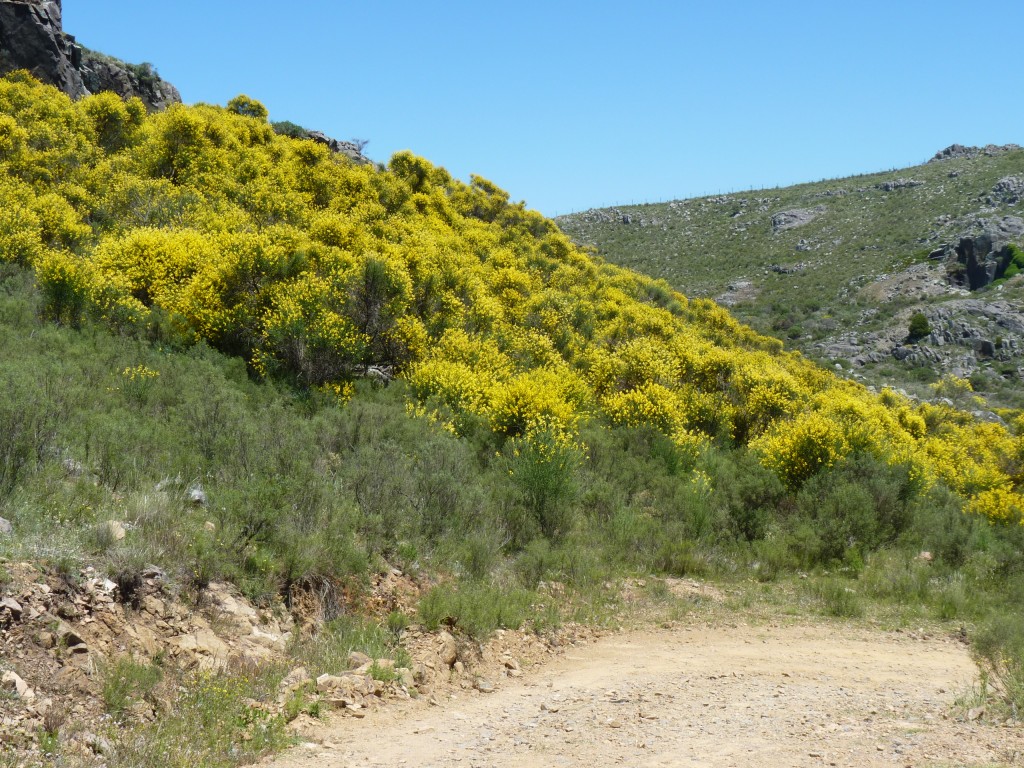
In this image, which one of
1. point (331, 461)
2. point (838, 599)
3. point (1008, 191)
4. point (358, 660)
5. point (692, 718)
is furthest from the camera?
point (1008, 191)

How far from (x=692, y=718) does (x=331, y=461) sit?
5.86 meters

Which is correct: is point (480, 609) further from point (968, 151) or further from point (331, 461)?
point (968, 151)

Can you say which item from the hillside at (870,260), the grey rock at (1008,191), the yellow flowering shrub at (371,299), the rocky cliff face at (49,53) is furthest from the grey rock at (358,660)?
the grey rock at (1008,191)

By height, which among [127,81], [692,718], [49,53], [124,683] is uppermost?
[127,81]

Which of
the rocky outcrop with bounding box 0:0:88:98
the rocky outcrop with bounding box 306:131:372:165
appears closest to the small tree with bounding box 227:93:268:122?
the rocky outcrop with bounding box 306:131:372:165

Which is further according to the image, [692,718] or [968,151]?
[968,151]

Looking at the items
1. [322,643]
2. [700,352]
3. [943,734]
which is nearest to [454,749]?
[322,643]

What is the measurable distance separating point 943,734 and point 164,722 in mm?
5339

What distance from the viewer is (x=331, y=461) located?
964 centimetres

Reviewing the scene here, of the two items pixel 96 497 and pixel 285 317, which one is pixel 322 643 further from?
pixel 285 317

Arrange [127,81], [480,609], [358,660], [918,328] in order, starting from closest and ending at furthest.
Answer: [358,660]
[480,609]
[127,81]
[918,328]

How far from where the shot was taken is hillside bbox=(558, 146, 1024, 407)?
48.2m

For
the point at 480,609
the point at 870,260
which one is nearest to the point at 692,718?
the point at 480,609

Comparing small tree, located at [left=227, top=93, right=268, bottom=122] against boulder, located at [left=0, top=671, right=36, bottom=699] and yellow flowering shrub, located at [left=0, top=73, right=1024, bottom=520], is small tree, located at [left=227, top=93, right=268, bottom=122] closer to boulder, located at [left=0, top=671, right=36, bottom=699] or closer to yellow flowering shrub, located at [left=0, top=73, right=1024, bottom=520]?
yellow flowering shrub, located at [left=0, top=73, right=1024, bottom=520]
